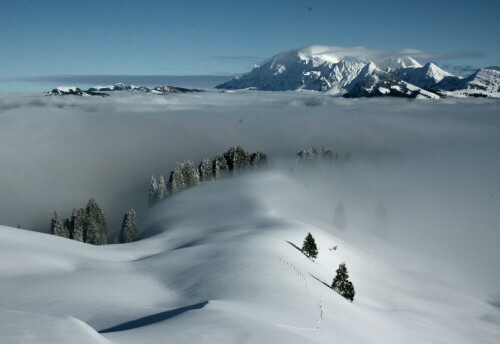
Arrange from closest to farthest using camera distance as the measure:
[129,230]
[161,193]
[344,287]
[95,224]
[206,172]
Result: [344,287]
[129,230]
[95,224]
[161,193]
[206,172]

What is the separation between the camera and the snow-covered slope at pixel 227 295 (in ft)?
53.4

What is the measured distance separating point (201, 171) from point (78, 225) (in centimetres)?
4429

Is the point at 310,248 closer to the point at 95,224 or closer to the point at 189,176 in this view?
the point at 95,224

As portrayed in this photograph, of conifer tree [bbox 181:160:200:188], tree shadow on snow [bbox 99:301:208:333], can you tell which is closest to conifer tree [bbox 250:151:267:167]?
conifer tree [bbox 181:160:200:188]

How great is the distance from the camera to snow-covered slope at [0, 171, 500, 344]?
16281 mm

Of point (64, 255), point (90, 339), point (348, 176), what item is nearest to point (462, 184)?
point (348, 176)

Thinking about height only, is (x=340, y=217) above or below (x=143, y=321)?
below

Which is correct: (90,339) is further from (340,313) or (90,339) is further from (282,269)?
(282,269)

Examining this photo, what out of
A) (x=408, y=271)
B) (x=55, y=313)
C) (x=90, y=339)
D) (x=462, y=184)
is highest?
(x=90, y=339)

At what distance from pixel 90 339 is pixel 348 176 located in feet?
454

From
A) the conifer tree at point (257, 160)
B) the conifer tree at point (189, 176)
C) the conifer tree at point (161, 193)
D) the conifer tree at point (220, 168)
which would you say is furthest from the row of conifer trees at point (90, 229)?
the conifer tree at point (257, 160)

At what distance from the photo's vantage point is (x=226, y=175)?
115938 millimetres

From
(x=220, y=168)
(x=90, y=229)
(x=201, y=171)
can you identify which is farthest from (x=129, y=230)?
(x=220, y=168)

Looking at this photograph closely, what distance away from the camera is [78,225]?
75562mm
